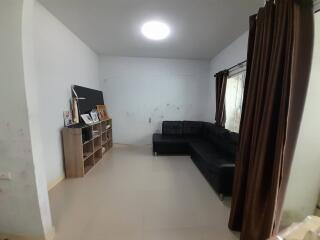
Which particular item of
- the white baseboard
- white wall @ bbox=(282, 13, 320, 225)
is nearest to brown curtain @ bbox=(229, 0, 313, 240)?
white wall @ bbox=(282, 13, 320, 225)

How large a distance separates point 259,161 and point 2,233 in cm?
247

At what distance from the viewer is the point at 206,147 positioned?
357 centimetres

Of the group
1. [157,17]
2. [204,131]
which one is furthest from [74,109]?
[204,131]

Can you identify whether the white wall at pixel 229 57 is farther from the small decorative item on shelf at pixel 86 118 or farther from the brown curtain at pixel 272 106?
the small decorative item on shelf at pixel 86 118

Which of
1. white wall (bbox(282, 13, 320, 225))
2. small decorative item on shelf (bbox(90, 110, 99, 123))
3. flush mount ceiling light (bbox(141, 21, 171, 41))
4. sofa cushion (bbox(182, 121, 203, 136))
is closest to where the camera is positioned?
white wall (bbox(282, 13, 320, 225))

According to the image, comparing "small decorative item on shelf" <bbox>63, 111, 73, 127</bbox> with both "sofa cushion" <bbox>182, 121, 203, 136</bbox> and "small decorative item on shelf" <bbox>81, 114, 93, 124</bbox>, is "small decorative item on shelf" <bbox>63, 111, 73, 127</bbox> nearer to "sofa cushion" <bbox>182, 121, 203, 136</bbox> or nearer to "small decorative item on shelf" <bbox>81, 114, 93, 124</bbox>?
"small decorative item on shelf" <bbox>81, 114, 93, 124</bbox>

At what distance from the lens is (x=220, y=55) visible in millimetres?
4195

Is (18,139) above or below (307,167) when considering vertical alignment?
above

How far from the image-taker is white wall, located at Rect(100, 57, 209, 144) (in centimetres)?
484

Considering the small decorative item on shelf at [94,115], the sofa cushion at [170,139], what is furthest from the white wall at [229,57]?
the small decorative item on shelf at [94,115]

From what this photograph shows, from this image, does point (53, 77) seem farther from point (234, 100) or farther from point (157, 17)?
point (234, 100)

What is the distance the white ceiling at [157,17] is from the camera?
222cm

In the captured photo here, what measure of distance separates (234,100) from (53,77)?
346 centimetres

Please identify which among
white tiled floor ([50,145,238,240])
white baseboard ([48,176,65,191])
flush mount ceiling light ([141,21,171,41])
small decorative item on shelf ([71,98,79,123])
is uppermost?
flush mount ceiling light ([141,21,171,41])
